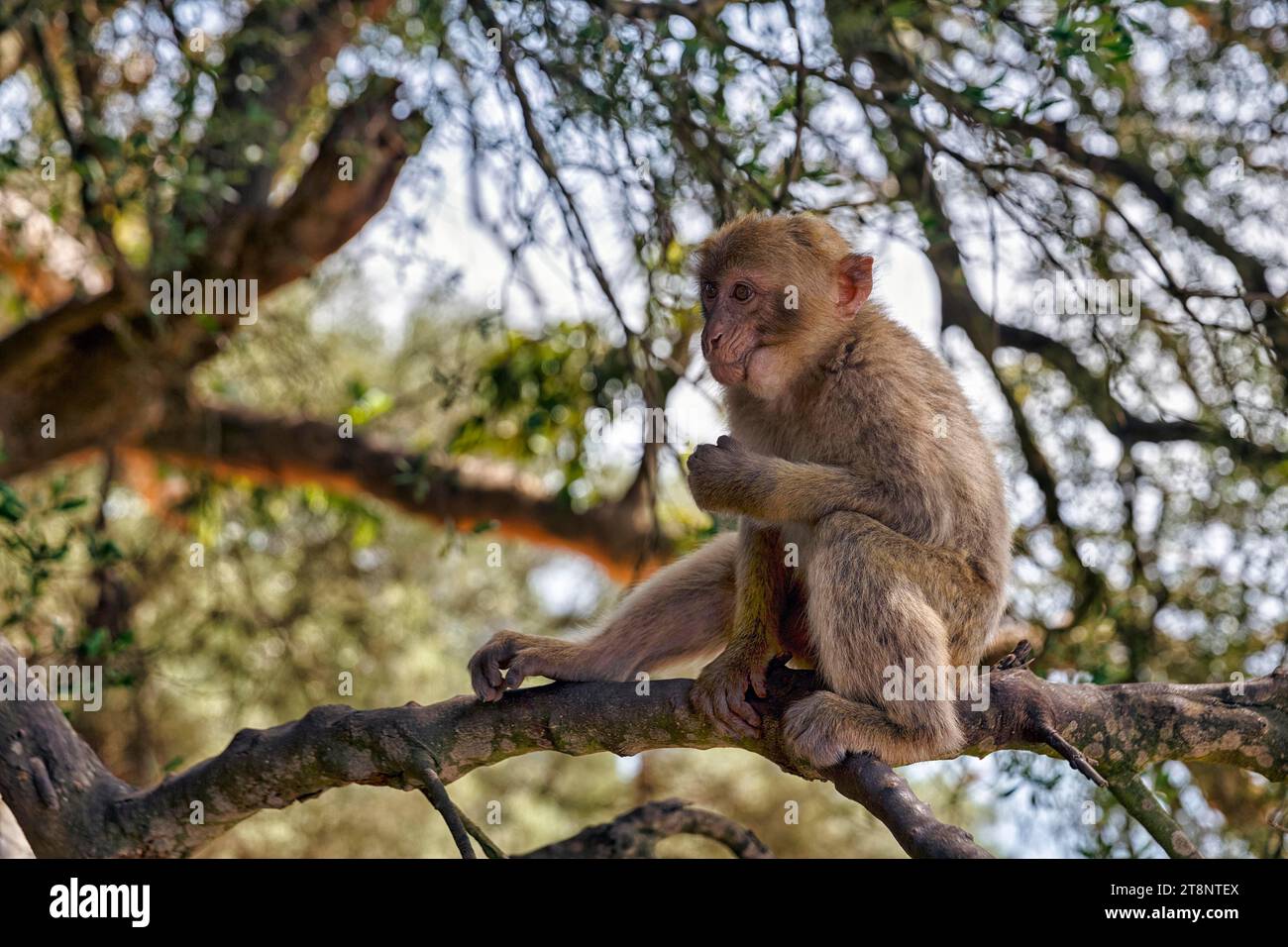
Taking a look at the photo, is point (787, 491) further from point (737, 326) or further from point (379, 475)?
point (379, 475)

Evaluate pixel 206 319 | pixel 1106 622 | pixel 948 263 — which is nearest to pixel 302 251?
pixel 206 319

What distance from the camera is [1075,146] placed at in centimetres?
682

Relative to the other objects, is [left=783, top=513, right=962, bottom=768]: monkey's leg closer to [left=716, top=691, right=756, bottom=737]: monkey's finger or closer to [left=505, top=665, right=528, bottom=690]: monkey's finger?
[left=716, top=691, right=756, bottom=737]: monkey's finger

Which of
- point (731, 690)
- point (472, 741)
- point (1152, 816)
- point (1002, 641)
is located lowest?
point (1152, 816)

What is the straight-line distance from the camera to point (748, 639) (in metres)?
4.30

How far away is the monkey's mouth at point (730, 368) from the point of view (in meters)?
4.56

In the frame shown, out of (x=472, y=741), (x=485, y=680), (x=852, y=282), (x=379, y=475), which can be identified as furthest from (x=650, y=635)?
(x=379, y=475)

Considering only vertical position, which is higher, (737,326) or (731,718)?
(737,326)

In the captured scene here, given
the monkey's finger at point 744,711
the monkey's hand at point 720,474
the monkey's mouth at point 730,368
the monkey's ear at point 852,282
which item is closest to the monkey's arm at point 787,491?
the monkey's hand at point 720,474

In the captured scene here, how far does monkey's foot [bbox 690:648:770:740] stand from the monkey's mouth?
0.98 metres

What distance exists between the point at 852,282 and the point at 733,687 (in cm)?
163

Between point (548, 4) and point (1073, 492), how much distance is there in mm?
4254

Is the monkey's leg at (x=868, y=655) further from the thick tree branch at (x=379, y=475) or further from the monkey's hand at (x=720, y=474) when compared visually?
the thick tree branch at (x=379, y=475)

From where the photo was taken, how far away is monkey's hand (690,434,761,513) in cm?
420
